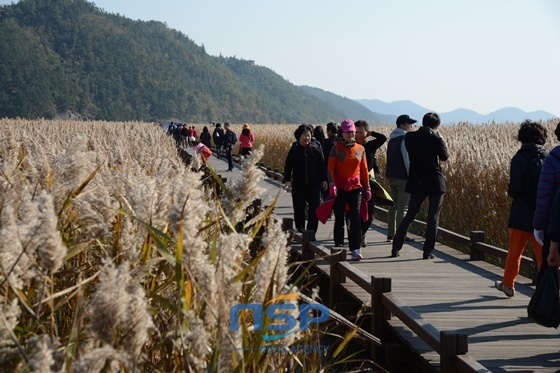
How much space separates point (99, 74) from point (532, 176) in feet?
486

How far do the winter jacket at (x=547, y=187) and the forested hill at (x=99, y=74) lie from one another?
125 meters

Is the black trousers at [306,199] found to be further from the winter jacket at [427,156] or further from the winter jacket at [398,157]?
the winter jacket at [427,156]

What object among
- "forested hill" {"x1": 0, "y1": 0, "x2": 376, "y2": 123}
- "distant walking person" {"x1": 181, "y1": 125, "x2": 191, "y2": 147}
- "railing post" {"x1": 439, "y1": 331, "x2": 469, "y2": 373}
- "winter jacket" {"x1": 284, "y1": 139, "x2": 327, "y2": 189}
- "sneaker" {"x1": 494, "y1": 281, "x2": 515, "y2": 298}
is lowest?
"distant walking person" {"x1": 181, "y1": 125, "x2": 191, "y2": 147}

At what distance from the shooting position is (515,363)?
18.4ft

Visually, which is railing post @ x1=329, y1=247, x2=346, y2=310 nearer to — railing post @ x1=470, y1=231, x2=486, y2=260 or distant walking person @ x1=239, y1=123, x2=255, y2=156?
railing post @ x1=470, y1=231, x2=486, y2=260

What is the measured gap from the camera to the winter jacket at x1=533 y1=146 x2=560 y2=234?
5.76 m

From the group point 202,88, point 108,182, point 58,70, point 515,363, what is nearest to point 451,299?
point 515,363

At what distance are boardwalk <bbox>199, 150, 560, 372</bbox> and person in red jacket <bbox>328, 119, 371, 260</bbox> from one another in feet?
2.18

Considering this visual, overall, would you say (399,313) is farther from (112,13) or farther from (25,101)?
(112,13)

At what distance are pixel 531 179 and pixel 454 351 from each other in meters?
2.48

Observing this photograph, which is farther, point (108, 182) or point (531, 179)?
point (531, 179)

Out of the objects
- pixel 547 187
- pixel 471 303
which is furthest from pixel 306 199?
pixel 547 187

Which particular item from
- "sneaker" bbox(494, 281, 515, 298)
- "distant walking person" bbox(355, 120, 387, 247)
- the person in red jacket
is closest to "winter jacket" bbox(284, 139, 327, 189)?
"distant walking person" bbox(355, 120, 387, 247)

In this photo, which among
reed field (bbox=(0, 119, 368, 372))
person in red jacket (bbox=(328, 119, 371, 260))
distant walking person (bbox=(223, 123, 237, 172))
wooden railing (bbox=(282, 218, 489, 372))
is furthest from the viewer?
distant walking person (bbox=(223, 123, 237, 172))
